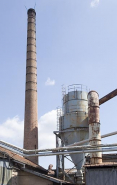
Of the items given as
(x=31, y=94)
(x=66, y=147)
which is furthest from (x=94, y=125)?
(x=31, y=94)

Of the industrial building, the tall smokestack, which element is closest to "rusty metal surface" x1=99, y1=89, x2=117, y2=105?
the industrial building

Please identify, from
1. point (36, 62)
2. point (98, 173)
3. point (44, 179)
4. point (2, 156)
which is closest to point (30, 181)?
point (44, 179)

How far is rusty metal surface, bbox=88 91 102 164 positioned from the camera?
55.9 feet

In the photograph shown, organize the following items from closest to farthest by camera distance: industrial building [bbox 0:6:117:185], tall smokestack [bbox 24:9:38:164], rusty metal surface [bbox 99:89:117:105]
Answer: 1. industrial building [bbox 0:6:117:185]
2. rusty metal surface [bbox 99:89:117:105]
3. tall smokestack [bbox 24:9:38:164]

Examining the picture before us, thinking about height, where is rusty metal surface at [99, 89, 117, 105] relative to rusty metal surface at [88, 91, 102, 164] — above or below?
above

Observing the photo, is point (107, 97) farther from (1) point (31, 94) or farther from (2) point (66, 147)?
(1) point (31, 94)

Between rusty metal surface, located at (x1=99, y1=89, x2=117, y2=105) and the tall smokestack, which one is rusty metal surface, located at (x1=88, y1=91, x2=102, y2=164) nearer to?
rusty metal surface, located at (x1=99, y1=89, x2=117, y2=105)

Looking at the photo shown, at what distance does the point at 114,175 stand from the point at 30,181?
6.19 meters

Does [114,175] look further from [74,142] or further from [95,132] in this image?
[74,142]

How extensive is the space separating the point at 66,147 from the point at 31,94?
9.56 m

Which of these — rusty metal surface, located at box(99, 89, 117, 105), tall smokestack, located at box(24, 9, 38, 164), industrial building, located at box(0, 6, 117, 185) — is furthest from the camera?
tall smokestack, located at box(24, 9, 38, 164)

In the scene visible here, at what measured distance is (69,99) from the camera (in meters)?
23.1

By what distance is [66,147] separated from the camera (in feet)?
58.2

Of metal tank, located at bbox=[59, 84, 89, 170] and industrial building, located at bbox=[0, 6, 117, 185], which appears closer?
industrial building, located at bbox=[0, 6, 117, 185]
